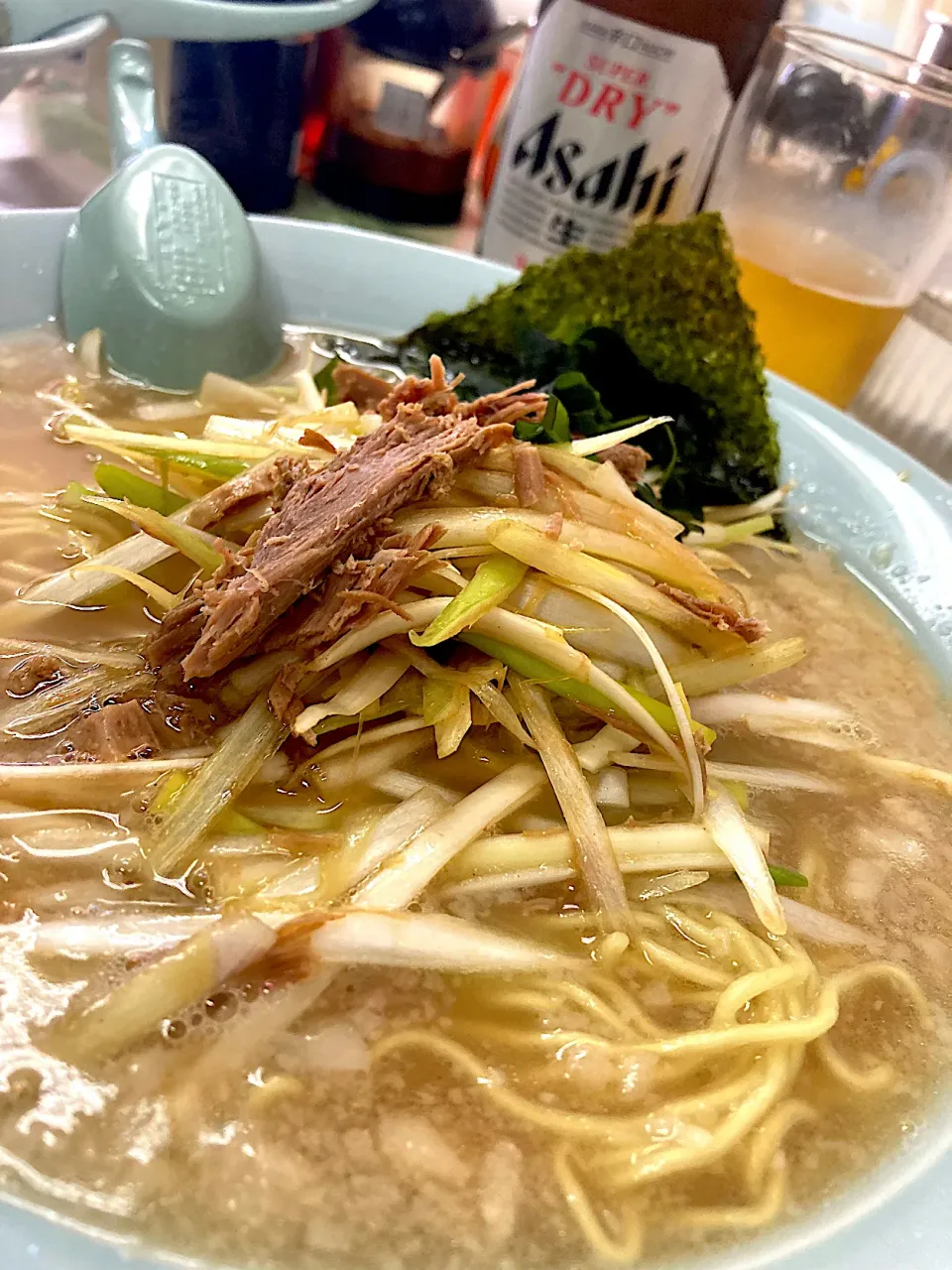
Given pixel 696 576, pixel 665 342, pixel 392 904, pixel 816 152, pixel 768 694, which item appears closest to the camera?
pixel 392 904

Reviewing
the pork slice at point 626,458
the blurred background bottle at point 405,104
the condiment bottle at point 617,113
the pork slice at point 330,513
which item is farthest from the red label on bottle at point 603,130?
the pork slice at point 330,513

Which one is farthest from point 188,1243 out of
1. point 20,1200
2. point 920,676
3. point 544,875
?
point 920,676

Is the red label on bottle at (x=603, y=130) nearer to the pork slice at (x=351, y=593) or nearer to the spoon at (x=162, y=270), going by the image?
the spoon at (x=162, y=270)

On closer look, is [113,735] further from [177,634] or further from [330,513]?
[330,513]

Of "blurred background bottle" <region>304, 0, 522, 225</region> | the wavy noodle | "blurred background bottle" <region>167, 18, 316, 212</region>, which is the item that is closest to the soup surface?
the wavy noodle

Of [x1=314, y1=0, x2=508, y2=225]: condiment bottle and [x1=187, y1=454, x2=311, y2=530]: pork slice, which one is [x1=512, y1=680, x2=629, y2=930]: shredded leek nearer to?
[x1=187, y1=454, x2=311, y2=530]: pork slice

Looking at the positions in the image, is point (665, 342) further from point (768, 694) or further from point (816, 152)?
point (768, 694)
